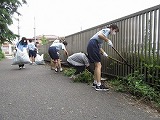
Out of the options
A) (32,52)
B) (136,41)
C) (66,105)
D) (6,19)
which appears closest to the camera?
(66,105)

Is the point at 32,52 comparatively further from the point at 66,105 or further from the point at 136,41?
the point at 66,105

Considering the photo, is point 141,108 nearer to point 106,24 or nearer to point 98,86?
point 98,86

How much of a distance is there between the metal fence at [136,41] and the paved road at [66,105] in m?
1.08

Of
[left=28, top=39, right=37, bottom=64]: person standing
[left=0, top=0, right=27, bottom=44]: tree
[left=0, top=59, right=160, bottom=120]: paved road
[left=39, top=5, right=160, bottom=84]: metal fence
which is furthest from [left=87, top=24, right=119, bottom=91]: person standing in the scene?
[left=0, top=0, right=27, bottom=44]: tree

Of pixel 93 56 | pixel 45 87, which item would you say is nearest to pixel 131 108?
pixel 93 56

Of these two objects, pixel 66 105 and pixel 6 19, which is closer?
pixel 66 105

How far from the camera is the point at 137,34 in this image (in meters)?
7.08

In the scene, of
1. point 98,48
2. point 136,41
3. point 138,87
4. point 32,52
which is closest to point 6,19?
point 32,52

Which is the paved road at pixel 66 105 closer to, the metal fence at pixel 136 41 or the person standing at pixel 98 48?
the person standing at pixel 98 48

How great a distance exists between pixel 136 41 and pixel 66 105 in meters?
2.76

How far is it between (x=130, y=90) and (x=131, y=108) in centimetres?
129

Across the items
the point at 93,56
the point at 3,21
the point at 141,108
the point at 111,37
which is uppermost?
the point at 3,21

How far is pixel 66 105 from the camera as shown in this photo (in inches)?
214

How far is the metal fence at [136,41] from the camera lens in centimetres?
634
